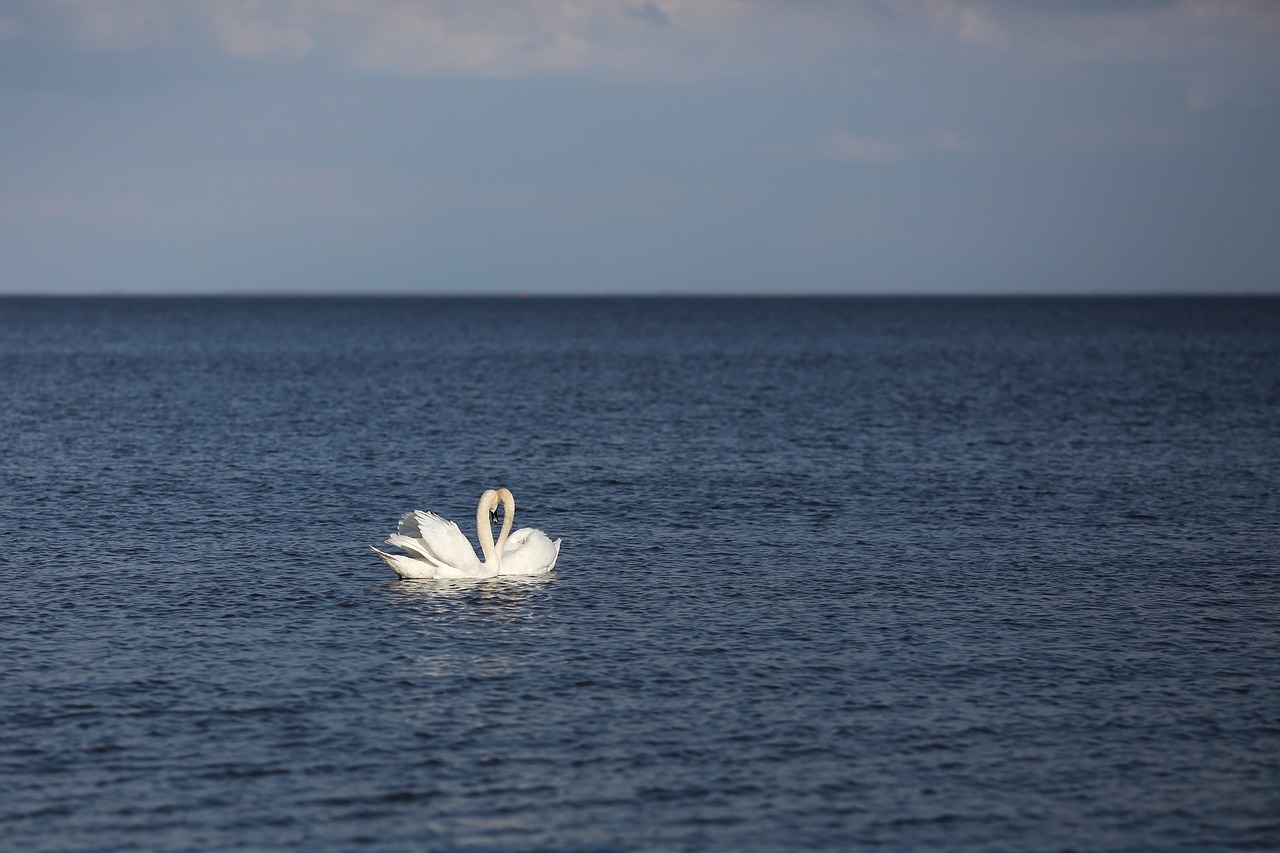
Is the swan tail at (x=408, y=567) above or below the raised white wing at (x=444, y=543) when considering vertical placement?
below

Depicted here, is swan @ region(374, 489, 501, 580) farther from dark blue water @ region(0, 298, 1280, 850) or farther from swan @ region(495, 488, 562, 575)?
dark blue water @ region(0, 298, 1280, 850)

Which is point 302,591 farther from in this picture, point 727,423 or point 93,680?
point 727,423

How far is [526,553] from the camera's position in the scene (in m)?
23.8

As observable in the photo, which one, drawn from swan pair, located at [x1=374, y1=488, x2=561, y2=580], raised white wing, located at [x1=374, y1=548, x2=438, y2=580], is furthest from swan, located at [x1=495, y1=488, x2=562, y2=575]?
raised white wing, located at [x1=374, y1=548, x2=438, y2=580]

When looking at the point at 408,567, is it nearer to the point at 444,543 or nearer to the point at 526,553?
the point at 444,543

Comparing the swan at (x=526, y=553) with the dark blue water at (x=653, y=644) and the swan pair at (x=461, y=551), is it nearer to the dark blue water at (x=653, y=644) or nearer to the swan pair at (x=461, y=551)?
the swan pair at (x=461, y=551)

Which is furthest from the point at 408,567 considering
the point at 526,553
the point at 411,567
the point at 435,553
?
the point at 526,553

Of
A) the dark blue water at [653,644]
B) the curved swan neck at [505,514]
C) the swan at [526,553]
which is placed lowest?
the dark blue water at [653,644]

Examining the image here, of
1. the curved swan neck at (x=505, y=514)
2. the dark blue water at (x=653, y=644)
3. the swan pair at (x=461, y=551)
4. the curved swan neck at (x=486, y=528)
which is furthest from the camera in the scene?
the curved swan neck at (x=505, y=514)

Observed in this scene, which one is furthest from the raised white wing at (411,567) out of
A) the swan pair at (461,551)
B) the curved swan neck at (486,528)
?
the curved swan neck at (486,528)

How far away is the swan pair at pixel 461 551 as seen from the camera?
75.7 ft

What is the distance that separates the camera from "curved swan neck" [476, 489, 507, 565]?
Result: 23781mm

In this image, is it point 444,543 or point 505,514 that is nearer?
point 444,543

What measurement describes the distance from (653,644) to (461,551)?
513 cm
